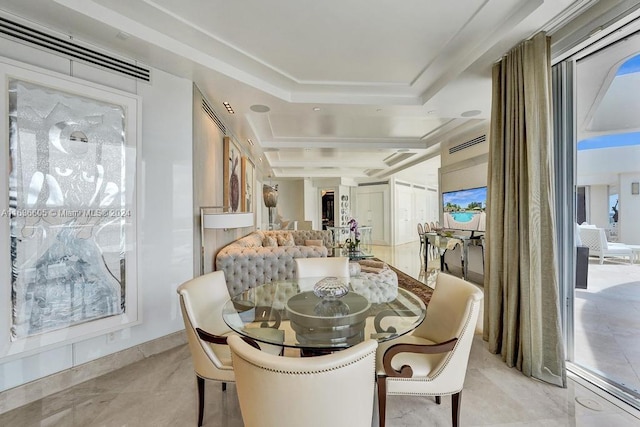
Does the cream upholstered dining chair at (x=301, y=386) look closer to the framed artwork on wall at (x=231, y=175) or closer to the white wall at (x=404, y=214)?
the framed artwork on wall at (x=231, y=175)

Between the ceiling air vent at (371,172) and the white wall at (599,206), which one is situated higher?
the ceiling air vent at (371,172)

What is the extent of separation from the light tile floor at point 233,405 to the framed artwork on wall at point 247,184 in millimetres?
3557

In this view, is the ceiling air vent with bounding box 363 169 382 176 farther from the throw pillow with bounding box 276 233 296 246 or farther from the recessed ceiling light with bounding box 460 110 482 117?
the recessed ceiling light with bounding box 460 110 482 117

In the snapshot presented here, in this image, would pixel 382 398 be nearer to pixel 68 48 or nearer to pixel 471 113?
pixel 68 48

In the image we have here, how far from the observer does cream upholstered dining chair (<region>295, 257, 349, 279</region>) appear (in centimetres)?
280

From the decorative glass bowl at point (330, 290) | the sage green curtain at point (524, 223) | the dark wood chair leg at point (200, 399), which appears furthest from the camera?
the sage green curtain at point (524, 223)

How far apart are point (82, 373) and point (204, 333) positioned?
5.00ft

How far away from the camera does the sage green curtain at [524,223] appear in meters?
2.15

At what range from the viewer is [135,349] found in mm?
2504

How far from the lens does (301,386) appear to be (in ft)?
2.95

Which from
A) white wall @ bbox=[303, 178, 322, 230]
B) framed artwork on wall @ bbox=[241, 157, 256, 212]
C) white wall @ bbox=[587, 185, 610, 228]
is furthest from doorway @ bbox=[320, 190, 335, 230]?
white wall @ bbox=[587, 185, 610, 228]

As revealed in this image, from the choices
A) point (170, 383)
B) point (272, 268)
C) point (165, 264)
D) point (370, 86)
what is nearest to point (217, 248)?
point (272, 268)

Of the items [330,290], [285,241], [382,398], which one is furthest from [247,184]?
[382,398]

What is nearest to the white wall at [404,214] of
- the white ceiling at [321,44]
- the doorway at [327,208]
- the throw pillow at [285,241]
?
the doorway at [327,208]
